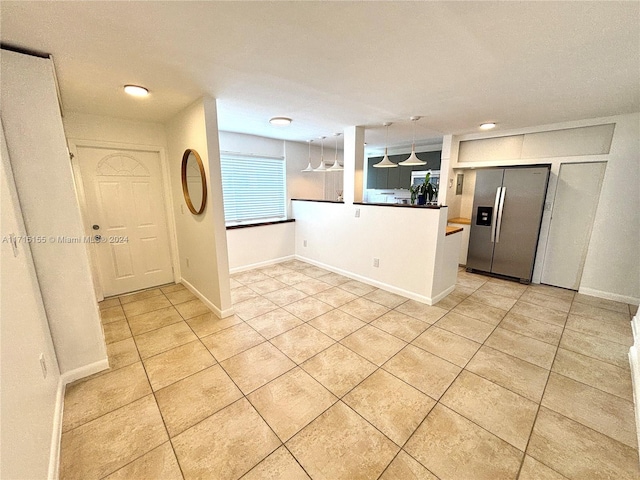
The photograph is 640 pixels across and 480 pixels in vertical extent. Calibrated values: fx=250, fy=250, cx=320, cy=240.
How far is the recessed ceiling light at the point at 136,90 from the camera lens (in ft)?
7.11

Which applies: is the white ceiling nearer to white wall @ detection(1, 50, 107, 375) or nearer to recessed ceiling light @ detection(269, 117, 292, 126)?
white wall @ detection(1, 50, 107, 375)

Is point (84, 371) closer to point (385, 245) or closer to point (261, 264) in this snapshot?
point (261, 264)

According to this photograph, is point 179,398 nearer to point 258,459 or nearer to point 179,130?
point 258,459

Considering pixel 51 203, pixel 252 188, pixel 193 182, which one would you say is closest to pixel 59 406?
pixel 51 203

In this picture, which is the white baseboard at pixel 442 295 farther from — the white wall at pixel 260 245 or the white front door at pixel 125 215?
the white front door at pixel 125 215

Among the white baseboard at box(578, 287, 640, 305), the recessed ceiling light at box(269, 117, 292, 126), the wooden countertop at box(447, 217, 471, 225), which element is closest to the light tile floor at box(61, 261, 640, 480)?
the white baseboard at box(578, 287, 640, 305)

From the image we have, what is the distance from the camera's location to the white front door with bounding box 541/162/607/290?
11.1 ft

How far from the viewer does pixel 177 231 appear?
3.67 m

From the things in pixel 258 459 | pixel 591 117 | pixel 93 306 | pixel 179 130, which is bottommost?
pixel 258 459

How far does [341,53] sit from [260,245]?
351 centimetres

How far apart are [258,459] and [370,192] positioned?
6.28 m

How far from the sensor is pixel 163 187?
11.7 feet

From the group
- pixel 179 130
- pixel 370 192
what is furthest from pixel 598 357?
pixel 370 192

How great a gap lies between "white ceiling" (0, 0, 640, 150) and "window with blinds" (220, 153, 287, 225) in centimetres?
162
